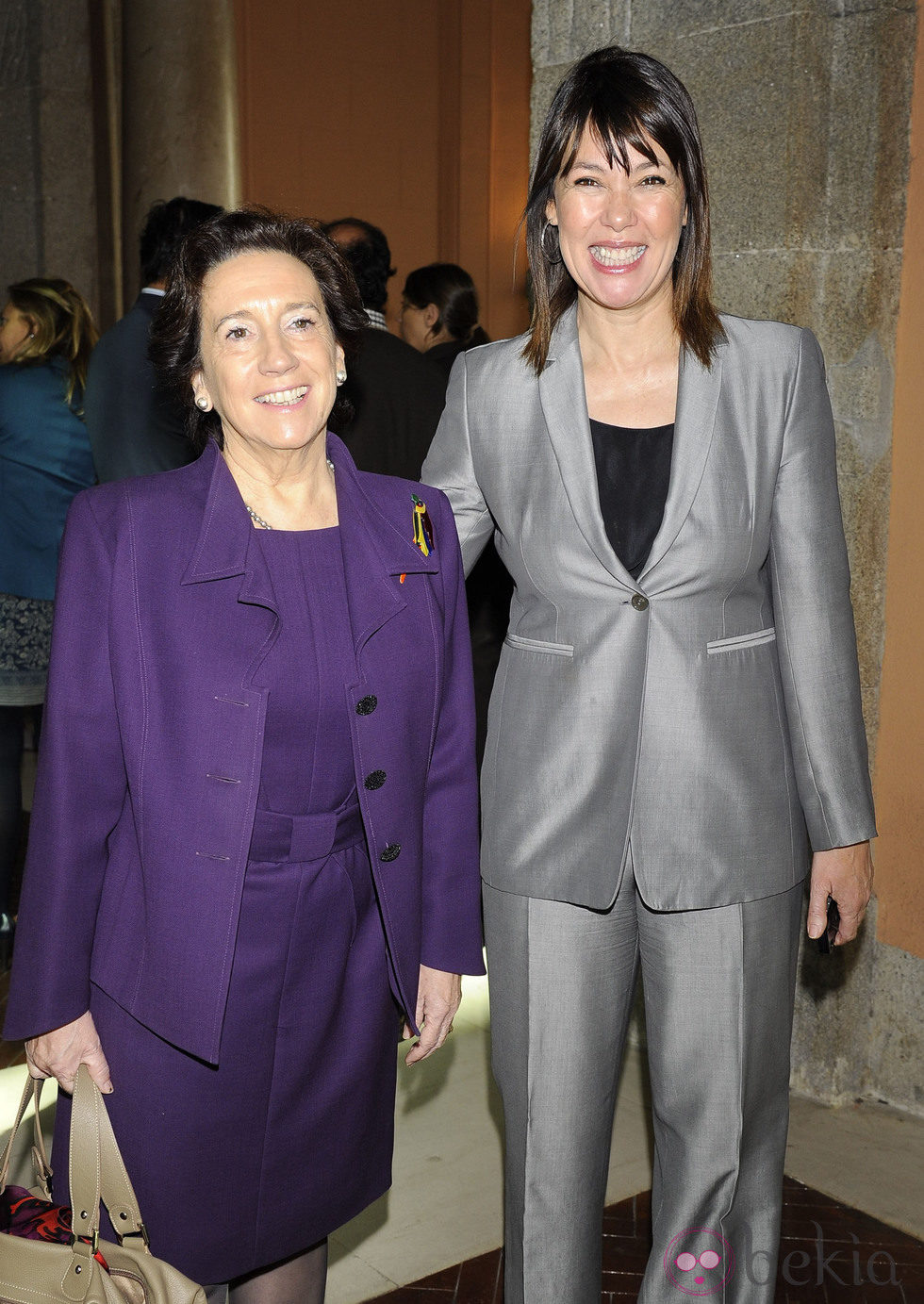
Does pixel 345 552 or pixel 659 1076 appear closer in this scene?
pixel 345 552

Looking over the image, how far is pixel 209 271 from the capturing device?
2.13m

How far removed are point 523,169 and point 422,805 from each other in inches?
318

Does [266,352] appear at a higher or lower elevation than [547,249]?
lower

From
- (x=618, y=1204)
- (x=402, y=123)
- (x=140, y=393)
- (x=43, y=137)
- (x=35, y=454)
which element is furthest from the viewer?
(x=402, y=123)

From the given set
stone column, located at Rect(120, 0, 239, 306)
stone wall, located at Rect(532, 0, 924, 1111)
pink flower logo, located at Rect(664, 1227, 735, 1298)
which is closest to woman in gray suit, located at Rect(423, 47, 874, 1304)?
pink flower logo, located at Rect(664, 1227, 735, 1298)

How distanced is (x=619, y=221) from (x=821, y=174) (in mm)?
1449

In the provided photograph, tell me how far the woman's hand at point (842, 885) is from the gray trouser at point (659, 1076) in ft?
0.12

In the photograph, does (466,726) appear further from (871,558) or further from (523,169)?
(523,169)

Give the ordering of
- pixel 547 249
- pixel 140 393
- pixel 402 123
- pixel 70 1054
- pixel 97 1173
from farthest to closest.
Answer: pixel 402 123
pixel 140 393
pixel 547 249
pixel 70 1054
pixel 97 1173

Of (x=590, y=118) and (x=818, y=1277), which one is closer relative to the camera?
(x=590, y=118)

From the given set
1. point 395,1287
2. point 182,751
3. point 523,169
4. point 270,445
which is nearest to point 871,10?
point 270,445

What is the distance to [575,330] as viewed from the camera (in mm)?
2320

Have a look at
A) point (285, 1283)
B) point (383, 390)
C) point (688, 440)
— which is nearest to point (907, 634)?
point (688, 440)

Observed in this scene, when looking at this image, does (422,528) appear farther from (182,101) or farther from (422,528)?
(182,101)
